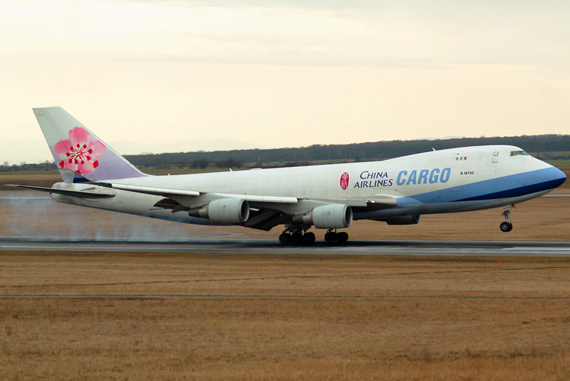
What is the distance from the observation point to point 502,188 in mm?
32875

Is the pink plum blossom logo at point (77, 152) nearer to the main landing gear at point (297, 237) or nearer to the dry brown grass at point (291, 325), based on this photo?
the main landing gear at point (297, 237)

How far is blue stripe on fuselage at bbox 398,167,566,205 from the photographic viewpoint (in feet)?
107

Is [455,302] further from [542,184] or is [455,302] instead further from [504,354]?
[542,184]

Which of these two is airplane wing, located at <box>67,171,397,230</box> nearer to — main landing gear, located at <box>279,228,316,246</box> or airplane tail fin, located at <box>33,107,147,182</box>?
main landing gear, located at <box>279,228,316,246</box>

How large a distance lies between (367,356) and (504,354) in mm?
2601

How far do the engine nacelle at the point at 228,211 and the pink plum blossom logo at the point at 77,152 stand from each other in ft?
31.4

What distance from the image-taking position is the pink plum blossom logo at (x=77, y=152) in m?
39.2

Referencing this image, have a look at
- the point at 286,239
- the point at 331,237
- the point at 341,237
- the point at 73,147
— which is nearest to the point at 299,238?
the point at 286,239

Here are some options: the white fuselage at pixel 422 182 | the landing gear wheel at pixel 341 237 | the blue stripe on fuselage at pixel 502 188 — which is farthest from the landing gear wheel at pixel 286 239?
the blue stripe on fuselage at pixel 502 188

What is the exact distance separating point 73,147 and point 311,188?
14951 millimetres

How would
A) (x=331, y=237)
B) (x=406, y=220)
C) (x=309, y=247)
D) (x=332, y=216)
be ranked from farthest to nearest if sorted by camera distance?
(x=331, y=237)
(x=406, y=220)
(x=309, y=247)
(x=332, y=216)

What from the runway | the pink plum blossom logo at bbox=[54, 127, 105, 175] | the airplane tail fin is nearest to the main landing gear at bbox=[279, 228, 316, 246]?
the runway

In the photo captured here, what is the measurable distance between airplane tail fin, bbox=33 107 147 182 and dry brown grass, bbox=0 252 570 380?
15894 millimetres

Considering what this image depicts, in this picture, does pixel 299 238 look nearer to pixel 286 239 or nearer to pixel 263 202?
pixel 286 239
